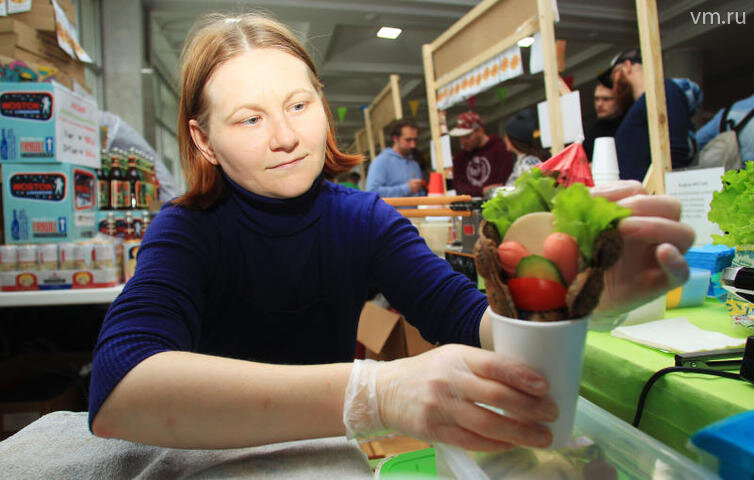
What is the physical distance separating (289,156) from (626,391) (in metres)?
0.67

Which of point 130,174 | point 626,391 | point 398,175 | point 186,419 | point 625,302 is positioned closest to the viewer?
point 625,302

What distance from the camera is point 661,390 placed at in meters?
0.63

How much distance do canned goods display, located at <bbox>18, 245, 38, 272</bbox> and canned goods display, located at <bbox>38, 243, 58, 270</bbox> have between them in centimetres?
2

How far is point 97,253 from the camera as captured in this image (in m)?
1.62

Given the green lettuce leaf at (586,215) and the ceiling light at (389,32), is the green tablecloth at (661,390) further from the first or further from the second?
the ceiling light at (389,32)

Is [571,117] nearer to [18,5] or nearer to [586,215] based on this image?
[586,215]

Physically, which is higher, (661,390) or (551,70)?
(551,70)

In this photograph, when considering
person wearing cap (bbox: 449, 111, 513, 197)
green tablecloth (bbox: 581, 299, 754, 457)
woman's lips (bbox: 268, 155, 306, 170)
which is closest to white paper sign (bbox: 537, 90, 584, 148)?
green tablecloth (bbox: 581, 299, 754, 457)

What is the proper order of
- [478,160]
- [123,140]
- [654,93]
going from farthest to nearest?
[478,160] < [123,140] < [654,93]

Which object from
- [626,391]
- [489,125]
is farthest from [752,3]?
[489,125]

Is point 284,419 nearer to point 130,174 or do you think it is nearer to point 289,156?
point 289,156

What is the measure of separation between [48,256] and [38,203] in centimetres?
20

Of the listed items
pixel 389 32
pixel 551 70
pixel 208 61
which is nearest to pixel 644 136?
pixel 551 70

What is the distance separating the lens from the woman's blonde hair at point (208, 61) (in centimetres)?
79
